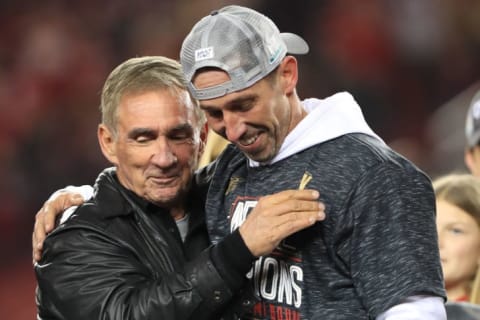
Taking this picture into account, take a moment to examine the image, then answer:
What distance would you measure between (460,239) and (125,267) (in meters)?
1.43

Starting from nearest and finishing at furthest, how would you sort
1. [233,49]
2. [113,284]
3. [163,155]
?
[233,49], [113,284], [163,155]

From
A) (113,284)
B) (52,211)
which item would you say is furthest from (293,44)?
(52,211)

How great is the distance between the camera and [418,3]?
6484 millimetres

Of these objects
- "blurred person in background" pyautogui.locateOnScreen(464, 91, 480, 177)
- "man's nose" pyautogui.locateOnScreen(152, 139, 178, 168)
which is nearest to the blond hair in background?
"blurred person in background" pyautogui.locateOnScreen(464, 91, 480, 177)

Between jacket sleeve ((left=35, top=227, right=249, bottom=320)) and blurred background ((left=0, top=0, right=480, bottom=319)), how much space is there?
3754mm

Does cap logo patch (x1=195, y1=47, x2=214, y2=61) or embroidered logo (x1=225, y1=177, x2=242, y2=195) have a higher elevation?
cap logo patch (x1=195, y1=47, x2=214, y2=61)

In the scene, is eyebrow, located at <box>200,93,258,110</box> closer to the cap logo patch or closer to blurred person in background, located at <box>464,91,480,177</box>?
the cap logo patch

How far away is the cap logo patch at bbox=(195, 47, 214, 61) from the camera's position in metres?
2.07

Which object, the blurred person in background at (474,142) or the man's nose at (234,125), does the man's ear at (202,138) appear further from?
the blurred person in background at (474,142)

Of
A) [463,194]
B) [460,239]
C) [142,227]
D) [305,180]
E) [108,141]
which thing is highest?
[108,141]

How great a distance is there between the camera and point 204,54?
2.07 meters

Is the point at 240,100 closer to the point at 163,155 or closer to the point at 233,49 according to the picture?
the point at 233,49

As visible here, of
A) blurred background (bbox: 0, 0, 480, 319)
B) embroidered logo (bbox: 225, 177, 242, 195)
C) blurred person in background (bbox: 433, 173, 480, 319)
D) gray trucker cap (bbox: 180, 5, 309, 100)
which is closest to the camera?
gray trucker cap (bbox: 180, 5, 309, 100)

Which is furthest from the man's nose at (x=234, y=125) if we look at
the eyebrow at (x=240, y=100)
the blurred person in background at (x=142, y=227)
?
the blurred person in background at (x=142, y=227)
